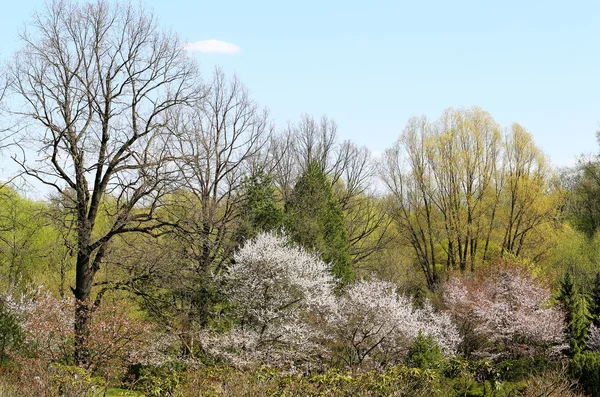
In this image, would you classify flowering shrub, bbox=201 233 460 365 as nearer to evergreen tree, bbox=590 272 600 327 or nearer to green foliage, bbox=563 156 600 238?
evergreen tree, bbox=590 272 600 327

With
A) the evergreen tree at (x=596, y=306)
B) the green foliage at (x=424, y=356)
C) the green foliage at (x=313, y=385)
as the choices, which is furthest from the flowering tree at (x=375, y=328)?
the green foliage at (x=313, y=385)

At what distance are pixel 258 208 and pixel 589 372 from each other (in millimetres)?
11853

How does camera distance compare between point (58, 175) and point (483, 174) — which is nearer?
point (58, 175)

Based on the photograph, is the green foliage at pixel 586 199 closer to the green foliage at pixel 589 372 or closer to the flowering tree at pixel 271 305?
the green foliage at pixel 589 372

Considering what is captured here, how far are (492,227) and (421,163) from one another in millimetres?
5001

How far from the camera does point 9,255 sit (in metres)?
25.8

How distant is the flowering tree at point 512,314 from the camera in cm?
1970

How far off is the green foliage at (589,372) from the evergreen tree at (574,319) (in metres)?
2.01

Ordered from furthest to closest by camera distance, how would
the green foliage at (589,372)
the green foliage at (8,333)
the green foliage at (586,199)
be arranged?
the green foliage at (586,199) < the green foliage at (8,333) < the green foliage at (589,372)

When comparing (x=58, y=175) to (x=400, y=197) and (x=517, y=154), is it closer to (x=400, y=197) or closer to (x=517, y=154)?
(x=400, y=197)

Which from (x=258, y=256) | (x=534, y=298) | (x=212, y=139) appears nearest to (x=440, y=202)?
(x=534, y=298)

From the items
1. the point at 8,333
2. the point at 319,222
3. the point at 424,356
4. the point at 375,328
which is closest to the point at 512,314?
the point at 375,328

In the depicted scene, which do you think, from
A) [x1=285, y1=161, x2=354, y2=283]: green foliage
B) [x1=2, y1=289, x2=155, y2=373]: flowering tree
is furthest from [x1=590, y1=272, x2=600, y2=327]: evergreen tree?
[x1=2, y1=289, x2=155, y2=373]: flowering tree

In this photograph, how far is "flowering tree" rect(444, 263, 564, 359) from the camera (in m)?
19.7
